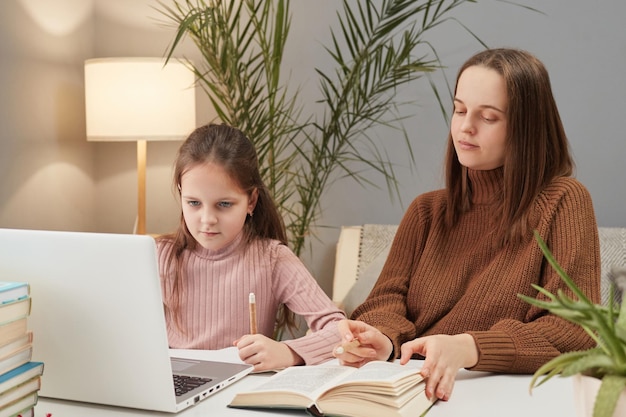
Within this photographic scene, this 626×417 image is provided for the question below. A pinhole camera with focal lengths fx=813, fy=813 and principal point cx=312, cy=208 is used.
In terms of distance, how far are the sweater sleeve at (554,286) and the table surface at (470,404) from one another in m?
0.04

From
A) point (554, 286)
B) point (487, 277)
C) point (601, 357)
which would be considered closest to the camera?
point (601, 357)

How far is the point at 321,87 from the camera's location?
3.32 m

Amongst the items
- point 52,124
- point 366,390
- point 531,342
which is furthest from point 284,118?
point 366,390

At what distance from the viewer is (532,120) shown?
1645 millimetres

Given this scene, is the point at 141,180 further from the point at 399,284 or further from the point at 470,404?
the point at 470,404

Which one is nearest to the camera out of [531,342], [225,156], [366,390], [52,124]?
[366,390]

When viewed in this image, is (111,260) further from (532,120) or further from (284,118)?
(284,118)

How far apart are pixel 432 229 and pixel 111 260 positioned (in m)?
0.82

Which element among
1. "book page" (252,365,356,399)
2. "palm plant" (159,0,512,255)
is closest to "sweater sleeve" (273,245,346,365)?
"book page" (252,365,356,399)

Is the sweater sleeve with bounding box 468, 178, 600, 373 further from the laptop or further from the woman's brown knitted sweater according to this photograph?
the laptop

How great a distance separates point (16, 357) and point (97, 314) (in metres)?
0.12

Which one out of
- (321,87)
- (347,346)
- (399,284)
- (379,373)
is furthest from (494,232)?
(321,87)

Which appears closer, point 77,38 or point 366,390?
point 366,390

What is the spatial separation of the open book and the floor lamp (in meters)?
1.98
